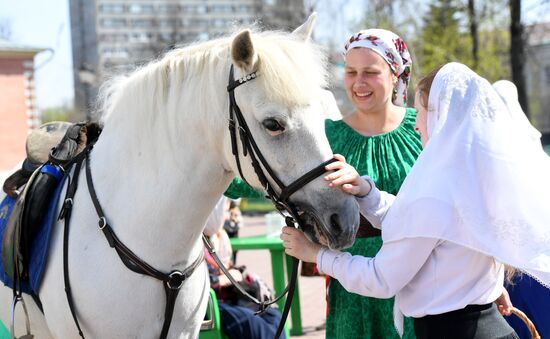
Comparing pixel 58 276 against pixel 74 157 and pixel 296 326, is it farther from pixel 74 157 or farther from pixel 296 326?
pixel 296 326

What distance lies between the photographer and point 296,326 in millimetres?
6324

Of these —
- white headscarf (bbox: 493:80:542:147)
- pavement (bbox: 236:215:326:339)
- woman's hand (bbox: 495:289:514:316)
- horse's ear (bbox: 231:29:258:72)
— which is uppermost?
horse's ear (bbox: 231:29:258:72)

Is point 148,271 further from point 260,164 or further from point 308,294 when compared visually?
point 308,294

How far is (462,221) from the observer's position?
1925 millimetres

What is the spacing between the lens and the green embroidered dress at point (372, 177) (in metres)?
2.73

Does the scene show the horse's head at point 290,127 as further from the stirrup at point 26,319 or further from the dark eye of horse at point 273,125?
the stirrup at point 26,319

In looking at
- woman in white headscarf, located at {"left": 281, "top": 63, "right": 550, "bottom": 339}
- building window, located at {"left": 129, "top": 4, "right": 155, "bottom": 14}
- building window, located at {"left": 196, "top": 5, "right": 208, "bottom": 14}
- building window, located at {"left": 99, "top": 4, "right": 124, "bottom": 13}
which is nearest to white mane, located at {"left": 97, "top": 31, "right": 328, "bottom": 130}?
woman in white headscarf, located at {"left": 281, "top": 63, "right": 550, "bottom": 339}

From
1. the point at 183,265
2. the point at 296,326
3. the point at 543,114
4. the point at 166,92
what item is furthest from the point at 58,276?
the point at 543,114

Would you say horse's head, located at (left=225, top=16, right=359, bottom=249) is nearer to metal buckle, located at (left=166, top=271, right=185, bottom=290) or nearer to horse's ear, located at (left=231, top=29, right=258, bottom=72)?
horse's ear, located at (left=231, top=29, right=258, bottom=72)

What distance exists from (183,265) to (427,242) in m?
1.02

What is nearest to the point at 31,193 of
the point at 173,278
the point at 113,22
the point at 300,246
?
the point at 173,278

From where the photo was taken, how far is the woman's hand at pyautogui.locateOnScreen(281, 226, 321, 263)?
224cm

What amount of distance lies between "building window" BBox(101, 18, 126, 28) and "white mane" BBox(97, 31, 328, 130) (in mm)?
95986

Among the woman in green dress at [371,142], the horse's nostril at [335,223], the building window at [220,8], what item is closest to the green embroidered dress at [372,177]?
the woman in green dress at [371,142]
